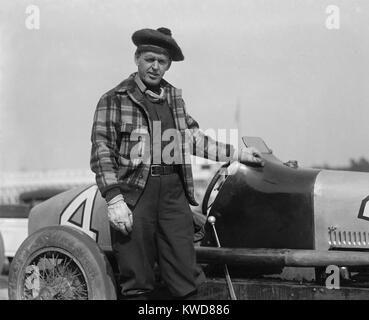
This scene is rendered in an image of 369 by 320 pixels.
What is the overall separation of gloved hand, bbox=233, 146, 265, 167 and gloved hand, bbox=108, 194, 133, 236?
2.64 ft

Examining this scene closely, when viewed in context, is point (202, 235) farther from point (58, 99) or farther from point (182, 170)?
point (58, 99)

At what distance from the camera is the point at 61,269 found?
366 cm

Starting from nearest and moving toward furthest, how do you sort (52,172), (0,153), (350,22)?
(350,22)
(0,153)
(52,172)

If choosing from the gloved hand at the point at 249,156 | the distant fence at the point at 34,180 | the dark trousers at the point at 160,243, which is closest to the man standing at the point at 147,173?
the dark trousers at the point at 160,243

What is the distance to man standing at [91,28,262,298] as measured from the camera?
3217 millimetres

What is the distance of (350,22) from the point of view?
4512 mm

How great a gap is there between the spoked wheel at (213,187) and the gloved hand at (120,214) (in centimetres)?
82

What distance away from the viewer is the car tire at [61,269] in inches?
139

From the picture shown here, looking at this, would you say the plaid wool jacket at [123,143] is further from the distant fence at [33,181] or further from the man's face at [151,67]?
the distant fence at [33,181]

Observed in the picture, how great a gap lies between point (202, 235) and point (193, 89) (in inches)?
59.7

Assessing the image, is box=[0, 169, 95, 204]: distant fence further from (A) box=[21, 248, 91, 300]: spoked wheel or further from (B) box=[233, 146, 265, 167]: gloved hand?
(B) box=[233, 146, 265, 167]: gloved hand

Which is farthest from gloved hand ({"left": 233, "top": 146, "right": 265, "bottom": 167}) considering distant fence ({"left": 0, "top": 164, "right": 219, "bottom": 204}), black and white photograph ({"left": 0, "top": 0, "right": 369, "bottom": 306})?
distant fence ({"left": 0, "top": 164, "right": 219, "bottom": 204})

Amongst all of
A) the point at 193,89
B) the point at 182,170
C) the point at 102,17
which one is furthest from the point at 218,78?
the point at 182,170
